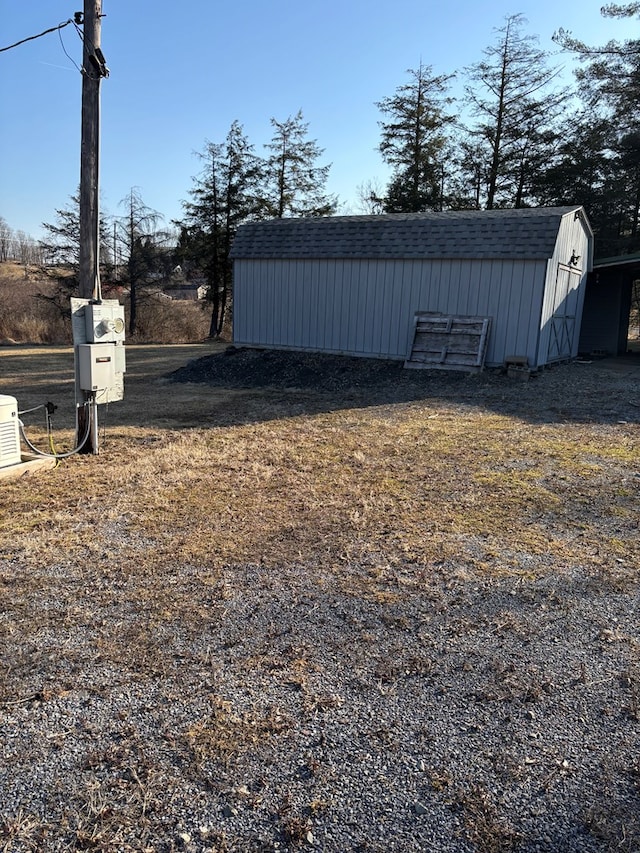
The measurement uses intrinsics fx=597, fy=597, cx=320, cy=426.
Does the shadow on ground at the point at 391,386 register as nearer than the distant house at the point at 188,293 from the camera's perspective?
Yes

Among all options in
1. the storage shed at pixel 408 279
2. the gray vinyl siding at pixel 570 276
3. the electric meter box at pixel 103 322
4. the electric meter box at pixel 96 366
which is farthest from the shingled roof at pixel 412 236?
the electric meter box at pixel 96 366

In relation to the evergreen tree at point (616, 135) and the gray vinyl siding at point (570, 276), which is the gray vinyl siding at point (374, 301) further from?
the evergreen tree at point (616, 135)

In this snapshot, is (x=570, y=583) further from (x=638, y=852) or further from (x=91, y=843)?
(x=91, y=843)

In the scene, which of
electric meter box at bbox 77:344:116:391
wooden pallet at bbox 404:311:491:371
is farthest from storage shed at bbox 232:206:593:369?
electric meter box at bbox 77:344:116:391

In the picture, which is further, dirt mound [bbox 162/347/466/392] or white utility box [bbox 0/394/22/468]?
dirt mound [bbox 162/347/466/392]

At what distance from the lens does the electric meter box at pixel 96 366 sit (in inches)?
219

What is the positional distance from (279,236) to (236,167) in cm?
1429

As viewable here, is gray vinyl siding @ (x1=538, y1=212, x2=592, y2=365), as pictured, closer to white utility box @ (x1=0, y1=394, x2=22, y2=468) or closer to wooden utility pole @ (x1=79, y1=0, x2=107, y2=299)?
wooden utility pole @ (x1=79, y1=0, x2=107, y2=299)

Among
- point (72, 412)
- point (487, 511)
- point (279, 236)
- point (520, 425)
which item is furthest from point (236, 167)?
point (487, 511)

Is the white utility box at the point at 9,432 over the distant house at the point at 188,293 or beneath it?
beneath

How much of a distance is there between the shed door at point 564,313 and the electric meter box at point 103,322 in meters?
Answer: 8.86

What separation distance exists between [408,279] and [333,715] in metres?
10.7

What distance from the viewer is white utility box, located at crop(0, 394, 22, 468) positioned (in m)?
4.93

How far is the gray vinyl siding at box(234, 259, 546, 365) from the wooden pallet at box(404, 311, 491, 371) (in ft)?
0.57
